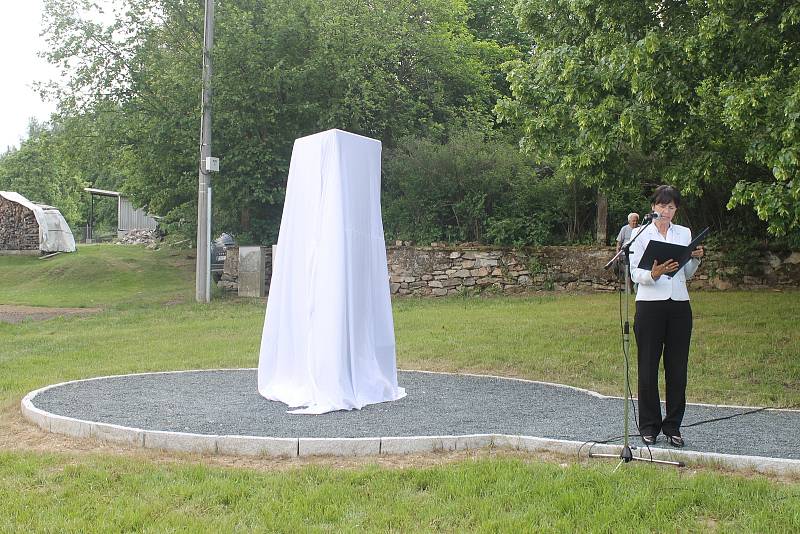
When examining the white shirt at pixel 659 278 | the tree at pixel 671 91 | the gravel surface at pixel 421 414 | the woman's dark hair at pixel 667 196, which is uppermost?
the tree at pixel 671 91

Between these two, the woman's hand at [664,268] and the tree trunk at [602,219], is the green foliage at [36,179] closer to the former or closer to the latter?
the tree trunk at [602,219]

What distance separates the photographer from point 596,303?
15820mm

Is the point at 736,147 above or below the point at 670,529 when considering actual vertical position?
above

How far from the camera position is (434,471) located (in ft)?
17.3

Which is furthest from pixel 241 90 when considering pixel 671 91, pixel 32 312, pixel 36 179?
pixel 36 179

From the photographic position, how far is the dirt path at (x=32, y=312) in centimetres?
1739

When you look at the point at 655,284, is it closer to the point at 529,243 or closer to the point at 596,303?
the point at 596,303

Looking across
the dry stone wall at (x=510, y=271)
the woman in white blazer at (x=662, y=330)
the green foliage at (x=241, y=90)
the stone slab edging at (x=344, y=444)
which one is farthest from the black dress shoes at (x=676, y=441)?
the green foliage at (x=241, y=90)

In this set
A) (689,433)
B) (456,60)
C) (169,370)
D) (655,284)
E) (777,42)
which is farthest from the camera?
(456,60)

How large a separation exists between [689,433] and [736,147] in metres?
5.40

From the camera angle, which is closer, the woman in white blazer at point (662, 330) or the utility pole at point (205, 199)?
the woman in white blazer at point (662, 330)

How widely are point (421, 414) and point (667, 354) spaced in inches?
91.2

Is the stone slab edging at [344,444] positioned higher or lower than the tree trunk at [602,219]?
lower

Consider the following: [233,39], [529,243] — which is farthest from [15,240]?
[529,243]
